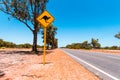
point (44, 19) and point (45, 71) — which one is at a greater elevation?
point (44, 19)

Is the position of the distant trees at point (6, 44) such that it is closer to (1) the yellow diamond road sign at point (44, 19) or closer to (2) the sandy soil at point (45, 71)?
(2) the sandy soil at point (45, 71)

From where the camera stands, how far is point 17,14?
123 feet

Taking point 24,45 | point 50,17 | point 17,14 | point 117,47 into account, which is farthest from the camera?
point 24,45

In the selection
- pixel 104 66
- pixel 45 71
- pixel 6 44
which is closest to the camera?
pixel 45 71

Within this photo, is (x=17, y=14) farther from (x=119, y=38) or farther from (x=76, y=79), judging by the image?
(x=119, y=38)

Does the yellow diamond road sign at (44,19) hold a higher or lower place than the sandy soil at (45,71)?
higher

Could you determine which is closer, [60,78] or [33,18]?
[60,78]

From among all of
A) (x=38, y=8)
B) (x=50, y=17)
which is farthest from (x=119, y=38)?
(x=50, y=17)

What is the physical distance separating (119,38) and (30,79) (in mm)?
115088

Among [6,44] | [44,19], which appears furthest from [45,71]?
[6,44]

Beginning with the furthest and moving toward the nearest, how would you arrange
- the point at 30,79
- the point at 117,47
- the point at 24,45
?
the point at 24,45 < the point at 117,47 < the point at 30,79

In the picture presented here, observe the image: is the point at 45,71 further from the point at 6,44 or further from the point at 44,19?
the point at 6,44

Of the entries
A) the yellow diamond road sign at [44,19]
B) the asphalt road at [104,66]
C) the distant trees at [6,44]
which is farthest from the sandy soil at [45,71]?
the distant trees at [6,44]

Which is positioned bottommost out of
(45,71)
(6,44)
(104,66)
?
(45,71)
